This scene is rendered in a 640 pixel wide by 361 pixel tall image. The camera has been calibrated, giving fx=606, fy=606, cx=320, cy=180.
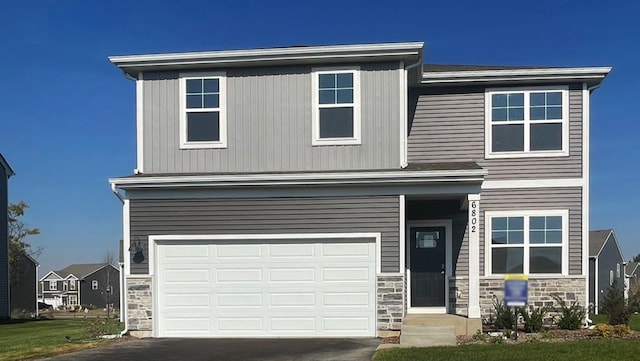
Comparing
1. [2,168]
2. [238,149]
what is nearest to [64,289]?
→ [2,168]

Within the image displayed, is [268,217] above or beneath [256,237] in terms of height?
above

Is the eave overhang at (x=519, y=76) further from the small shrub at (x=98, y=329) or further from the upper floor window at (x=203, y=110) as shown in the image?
the small shrub at (x=98, y=329)

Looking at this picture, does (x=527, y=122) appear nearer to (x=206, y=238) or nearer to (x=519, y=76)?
(x=519, y=76)

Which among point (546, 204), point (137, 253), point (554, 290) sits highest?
point (546, 204)

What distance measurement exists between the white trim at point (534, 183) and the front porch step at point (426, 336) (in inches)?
152

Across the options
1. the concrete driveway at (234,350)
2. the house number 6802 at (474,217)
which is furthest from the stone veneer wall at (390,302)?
the house number 6802 at (474,217)

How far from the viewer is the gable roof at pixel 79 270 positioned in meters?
69.6

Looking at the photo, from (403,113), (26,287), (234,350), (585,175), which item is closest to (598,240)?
(585,175)

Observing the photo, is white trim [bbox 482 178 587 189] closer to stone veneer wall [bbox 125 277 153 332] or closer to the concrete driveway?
the concrete driveway

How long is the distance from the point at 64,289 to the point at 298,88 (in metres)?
65.5

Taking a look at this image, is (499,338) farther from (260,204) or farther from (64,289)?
(64,289)

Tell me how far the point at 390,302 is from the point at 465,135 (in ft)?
14.8

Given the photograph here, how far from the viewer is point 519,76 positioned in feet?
44.7

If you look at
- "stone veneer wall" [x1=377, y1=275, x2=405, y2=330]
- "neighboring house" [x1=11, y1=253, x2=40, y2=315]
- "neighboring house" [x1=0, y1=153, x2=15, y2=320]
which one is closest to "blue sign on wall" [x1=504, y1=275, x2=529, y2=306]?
"stone veneer wall" [x1=377, y1=275, x2=405, y2=330]
